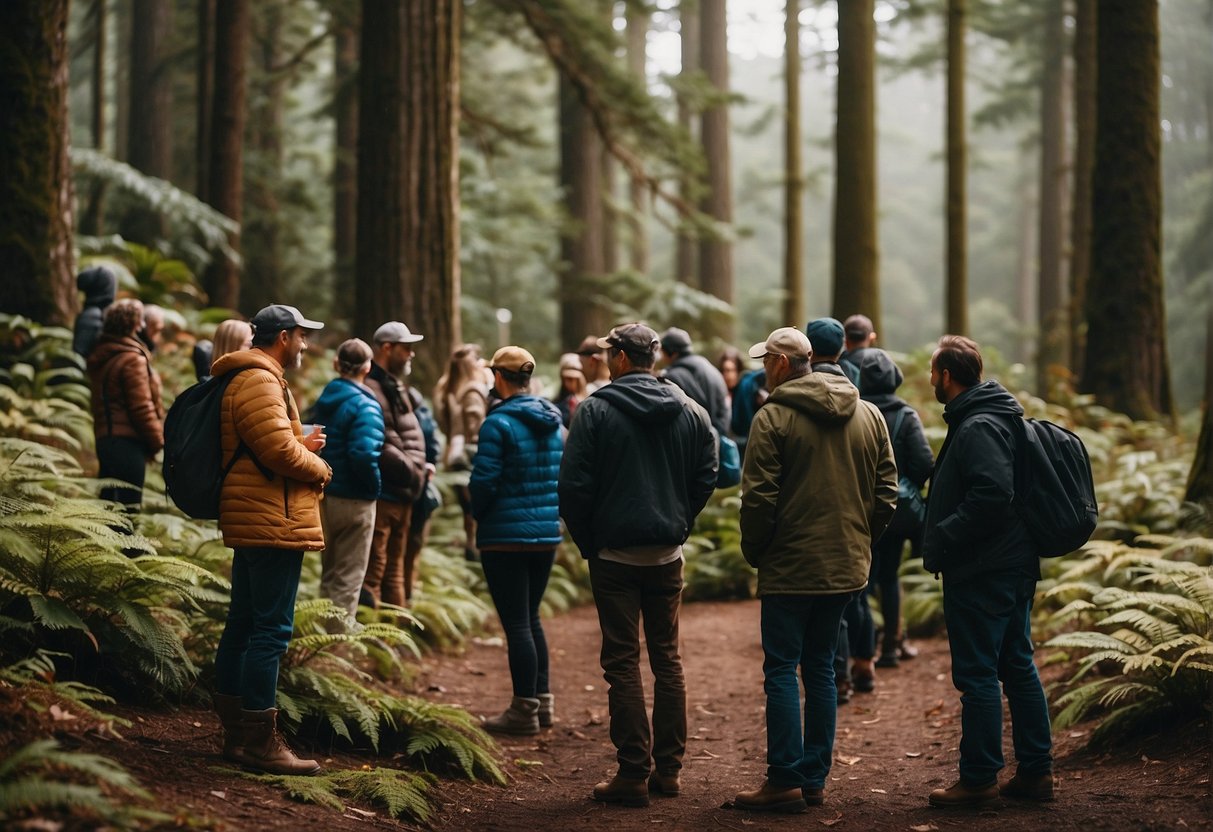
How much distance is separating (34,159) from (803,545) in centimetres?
788

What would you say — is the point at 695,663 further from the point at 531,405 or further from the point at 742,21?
the point at 742,21

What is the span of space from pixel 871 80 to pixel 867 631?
9559 mm

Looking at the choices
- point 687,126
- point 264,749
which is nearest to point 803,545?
point 264,749

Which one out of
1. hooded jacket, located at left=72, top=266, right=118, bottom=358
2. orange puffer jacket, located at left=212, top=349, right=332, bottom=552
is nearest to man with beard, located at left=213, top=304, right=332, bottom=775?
orange puffer jacket, located at left=212, top=349, right=332, bottom=552

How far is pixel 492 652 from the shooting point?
935cm

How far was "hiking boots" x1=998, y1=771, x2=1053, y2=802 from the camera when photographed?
545 cm

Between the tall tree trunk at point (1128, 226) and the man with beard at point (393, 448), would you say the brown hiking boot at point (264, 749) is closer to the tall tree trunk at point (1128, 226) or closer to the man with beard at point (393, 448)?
the man with beard at point (393, 448)

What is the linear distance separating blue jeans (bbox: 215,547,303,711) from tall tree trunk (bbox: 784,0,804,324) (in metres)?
17.8

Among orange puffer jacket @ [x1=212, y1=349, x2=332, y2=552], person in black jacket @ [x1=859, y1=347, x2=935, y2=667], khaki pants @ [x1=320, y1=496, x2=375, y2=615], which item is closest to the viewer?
orange puffer jacket @ [x1=212, y1=349, x2=332, y2=552]

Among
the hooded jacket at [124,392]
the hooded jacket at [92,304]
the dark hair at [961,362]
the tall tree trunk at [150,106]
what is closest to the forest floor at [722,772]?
the dark hair at [961,362]

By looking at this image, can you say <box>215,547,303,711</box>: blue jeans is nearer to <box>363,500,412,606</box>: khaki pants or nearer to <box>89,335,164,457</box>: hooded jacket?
<box>363,500,412,606</box>: khaki pants

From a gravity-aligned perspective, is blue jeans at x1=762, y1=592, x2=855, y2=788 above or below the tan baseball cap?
below

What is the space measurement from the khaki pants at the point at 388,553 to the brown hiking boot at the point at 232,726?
8.25 feet

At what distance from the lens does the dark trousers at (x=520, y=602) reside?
6816 millimetres
